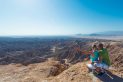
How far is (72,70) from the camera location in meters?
8.60

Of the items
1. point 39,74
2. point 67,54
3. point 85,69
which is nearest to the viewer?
point 85,69

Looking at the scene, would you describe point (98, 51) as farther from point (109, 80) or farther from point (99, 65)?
point (109, 80)

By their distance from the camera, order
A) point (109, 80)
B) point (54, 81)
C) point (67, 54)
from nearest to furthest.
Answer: point (109, 80) → point (54, 81) → point (67, 54)

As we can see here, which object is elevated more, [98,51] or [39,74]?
[98,51]

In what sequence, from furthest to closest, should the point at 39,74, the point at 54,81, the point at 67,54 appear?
the point at 67,54
the point at 39,74
the point at 54,81

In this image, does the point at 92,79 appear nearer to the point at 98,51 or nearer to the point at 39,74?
the point at 98,51

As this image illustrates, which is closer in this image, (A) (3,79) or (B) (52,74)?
(A) (3,79)

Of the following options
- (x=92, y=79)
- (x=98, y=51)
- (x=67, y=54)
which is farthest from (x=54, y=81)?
(x=67, y=54)

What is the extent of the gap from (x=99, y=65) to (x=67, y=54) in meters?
45.8

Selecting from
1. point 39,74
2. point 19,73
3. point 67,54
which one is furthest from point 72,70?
point 67,54

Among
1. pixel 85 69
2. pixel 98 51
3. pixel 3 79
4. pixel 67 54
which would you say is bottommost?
pixel 67 54

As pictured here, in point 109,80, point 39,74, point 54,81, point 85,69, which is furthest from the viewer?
point 39,74

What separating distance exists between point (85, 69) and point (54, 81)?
1750 mm

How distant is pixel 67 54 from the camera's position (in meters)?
52.8
